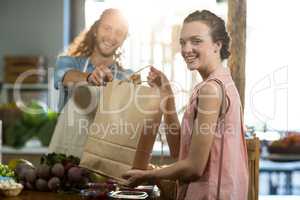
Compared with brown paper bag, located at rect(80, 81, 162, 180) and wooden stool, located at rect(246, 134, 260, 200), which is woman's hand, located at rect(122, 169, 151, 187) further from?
wooden stool, located at rect(246, 134, 260, 200)

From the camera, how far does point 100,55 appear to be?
1.92 metres

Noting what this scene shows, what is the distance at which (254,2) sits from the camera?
3146mm

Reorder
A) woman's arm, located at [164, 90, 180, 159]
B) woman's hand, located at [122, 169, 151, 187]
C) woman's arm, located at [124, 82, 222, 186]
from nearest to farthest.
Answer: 1. woman's arm, located at [124, 82, 222, 186]
2. woman's hand, located at [122, 169, 151, 187]
3. woman's arm, located at [164, 90, 180, 159]

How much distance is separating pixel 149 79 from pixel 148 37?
155 centimetres

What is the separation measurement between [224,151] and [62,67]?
0.85 meters

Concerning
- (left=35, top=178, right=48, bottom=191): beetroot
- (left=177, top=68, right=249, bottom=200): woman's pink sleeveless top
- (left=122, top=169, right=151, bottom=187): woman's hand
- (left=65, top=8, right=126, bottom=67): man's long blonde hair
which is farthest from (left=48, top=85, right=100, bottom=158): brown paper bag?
(left=177, top=68, right=249, bottom=200): woman's pink sleeveless top

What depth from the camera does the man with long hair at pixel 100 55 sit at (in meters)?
1.90

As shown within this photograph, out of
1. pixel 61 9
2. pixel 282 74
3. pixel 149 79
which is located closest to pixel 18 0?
pixel 61 9

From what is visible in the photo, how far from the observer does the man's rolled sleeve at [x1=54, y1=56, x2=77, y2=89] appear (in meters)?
1.93

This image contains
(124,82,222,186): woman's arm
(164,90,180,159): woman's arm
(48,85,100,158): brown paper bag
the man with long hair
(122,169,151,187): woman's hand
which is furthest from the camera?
the man with long hair

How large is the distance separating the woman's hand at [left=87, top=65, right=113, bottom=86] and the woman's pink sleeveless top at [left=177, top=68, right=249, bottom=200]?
1.65 ft

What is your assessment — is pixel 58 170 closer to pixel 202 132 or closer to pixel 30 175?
pixel 30 175

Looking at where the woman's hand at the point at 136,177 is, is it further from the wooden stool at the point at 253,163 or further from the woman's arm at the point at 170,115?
the wooden stool at the point at 253,163

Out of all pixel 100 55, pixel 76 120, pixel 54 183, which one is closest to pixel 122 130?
pixel 54 183
